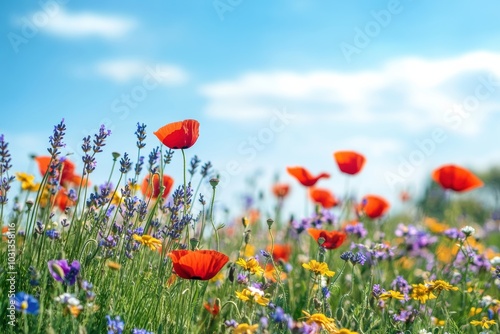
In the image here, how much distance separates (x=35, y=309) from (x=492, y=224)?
31.8 ft

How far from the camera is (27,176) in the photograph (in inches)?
170

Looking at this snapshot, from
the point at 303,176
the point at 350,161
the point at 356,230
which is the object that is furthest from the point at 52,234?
the point at 350,161

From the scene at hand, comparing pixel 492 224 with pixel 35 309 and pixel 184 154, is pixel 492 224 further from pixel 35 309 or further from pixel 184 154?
pixel 35 309

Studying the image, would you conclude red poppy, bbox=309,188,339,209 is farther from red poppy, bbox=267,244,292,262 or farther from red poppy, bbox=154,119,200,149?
red poppy, bbox=154,119,200,149

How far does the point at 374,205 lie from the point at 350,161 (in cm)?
46

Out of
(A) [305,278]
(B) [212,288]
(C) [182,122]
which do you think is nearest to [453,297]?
(A) [305,278]

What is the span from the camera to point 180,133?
123 inches

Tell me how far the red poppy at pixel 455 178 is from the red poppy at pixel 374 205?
69 centimetres

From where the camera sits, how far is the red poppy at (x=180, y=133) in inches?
123

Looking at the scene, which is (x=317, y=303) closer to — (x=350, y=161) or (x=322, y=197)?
(x=350, y=161)

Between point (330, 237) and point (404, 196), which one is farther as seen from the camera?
point (404, 196)

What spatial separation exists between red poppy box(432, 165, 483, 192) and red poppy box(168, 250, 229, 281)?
3.39 m

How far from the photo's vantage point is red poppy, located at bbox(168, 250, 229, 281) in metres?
2.69

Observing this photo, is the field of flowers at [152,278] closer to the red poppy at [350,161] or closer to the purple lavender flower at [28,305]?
the purple lavender flower at [28,305]
